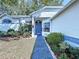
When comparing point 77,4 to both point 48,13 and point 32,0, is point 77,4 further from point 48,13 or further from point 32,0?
point 32,0

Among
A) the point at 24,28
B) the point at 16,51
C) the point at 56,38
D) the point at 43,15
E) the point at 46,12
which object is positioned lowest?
the point at 16,51

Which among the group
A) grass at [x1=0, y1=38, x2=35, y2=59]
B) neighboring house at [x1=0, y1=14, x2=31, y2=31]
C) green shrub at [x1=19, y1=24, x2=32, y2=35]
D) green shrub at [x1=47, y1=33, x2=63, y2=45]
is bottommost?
grass at [x1=0, y1=38, x2=35, y2=59]

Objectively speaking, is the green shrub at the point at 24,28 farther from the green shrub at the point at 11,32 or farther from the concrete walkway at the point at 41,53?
the concrete walkway at the point at 41,53

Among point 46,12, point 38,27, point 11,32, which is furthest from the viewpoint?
point 38,27

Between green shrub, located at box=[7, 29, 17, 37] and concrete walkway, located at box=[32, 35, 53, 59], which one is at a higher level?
green shrub, located at box=[7, 29, 17, 37]

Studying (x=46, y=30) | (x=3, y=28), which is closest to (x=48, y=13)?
(x=46, y=30)

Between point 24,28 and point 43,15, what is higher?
point 43,15

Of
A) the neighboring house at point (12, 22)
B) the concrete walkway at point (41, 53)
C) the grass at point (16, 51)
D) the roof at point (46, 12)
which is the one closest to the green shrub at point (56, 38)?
the concrete walkway at point (41, 53)

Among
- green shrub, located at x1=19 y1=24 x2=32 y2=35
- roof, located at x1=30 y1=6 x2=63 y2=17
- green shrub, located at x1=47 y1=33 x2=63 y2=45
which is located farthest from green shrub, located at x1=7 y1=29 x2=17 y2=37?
green shrub, located at x1=47 y1=33 x2=63 y2=45

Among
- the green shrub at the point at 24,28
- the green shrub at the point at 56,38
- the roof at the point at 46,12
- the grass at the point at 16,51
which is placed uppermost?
the roof at the point at 46,12

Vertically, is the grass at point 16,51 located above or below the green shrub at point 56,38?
below

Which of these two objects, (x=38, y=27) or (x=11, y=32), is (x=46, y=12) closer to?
(x=38, y=27)

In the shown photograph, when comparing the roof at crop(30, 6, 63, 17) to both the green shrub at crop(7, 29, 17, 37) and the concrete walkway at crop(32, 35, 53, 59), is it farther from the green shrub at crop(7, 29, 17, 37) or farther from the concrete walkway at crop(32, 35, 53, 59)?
the concrete walkway at crop(32, 35, 53, 59)

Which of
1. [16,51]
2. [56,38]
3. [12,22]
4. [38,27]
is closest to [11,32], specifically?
[12,22]
